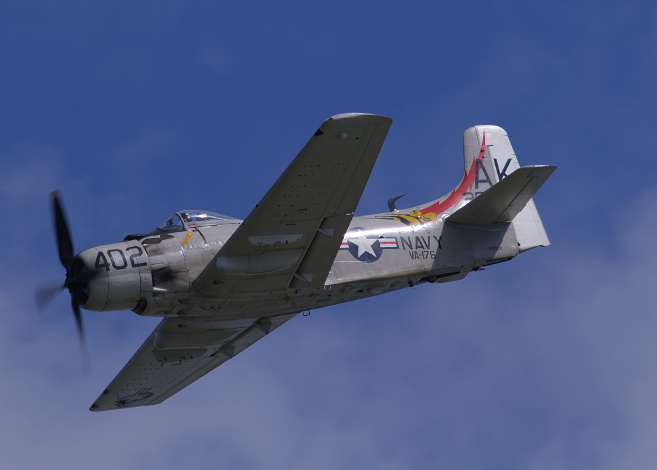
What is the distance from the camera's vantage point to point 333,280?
75.7 feet

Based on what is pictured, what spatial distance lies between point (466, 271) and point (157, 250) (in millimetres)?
7360

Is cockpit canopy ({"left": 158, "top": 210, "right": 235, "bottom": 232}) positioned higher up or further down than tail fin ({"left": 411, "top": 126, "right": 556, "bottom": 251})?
higher up

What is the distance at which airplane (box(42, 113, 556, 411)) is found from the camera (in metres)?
20.5

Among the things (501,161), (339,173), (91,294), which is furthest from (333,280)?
(501,161)

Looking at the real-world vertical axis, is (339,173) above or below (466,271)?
above

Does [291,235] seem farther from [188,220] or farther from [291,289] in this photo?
[188,220]

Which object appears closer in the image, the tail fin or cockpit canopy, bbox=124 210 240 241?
cockpit canopy, bbox=124 210 240 241

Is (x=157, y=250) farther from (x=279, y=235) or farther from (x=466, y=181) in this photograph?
(x=466, y=181)

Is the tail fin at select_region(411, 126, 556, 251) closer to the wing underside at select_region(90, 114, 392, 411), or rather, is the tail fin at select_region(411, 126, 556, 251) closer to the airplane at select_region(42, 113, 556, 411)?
the airplane at select_region(42, 113, 556, 411)

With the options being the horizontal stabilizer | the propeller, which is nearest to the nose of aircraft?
the propeller

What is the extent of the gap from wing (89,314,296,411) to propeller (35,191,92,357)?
2.50m

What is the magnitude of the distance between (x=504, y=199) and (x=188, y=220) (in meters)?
7.08

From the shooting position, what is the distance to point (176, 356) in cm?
2584

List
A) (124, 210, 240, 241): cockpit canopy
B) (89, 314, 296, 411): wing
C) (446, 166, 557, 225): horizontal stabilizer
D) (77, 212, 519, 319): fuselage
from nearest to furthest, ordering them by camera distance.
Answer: (77, 212, 519, 319): fuselage → (124, 210, 240, 241): cockpit canopy → (446, 166, 557, 225): horizontal stabilizer → (89, 314, 296, 411): wing
